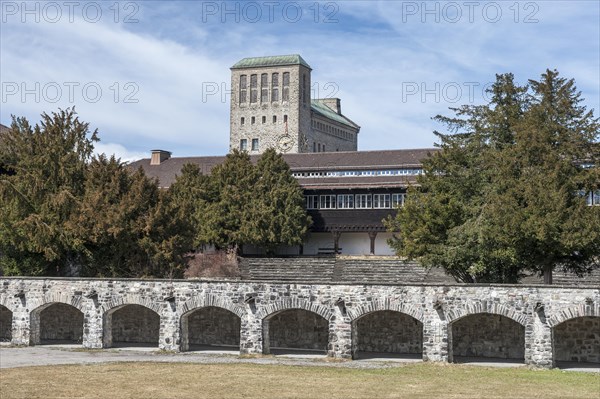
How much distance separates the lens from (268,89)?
99.4 m

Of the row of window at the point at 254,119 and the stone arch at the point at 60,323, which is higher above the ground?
the row of window at the point at 254,119

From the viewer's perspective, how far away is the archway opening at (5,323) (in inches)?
1526

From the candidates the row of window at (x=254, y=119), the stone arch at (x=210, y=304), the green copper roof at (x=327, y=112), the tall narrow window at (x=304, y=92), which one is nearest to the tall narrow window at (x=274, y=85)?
the row of window at (x=254, y=119)

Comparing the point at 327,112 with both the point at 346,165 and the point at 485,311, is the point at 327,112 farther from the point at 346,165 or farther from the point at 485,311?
the point at 485,311

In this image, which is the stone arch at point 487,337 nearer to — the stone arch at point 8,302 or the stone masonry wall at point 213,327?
the stone masonry wall at point 213,327

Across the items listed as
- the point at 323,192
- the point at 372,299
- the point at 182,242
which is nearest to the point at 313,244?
the point at 323,192

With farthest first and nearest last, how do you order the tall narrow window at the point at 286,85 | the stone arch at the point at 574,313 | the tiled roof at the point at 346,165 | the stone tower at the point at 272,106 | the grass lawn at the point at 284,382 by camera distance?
the tall narrow window at the point at 286,85, the stone tower at the point at 272,106, the tiled roof at the point at 346,165, the stone arch at the point at 574,313, the grass lawn at the point at 284,382

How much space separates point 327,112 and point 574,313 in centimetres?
8249

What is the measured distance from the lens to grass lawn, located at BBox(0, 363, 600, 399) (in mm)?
23828

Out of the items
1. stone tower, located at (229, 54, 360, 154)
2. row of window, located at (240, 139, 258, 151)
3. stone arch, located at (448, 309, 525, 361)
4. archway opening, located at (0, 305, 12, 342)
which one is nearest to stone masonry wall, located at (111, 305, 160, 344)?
archway opening, located at (0, 305, 12, 342)

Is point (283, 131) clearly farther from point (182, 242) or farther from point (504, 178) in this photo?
A: point (504, 178)

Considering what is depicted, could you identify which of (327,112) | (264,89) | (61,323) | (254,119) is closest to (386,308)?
(61,323)

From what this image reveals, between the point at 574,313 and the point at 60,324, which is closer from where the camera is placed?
the point at 574,313

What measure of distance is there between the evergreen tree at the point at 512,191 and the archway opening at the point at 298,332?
7.93m
